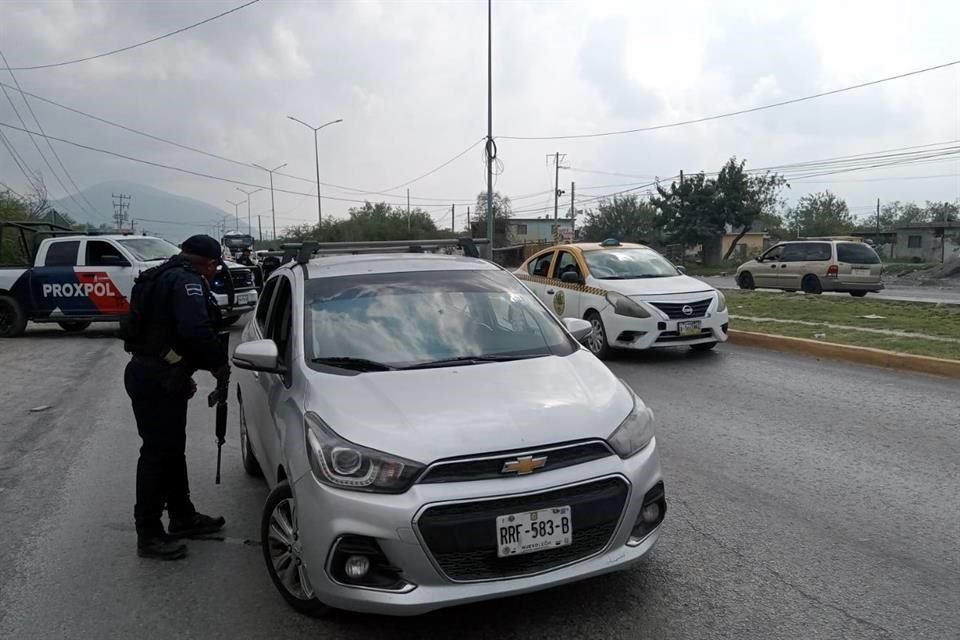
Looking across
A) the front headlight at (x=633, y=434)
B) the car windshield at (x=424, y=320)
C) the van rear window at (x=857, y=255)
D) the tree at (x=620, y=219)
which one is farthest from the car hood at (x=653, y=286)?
the tree at (x=620, y=219)

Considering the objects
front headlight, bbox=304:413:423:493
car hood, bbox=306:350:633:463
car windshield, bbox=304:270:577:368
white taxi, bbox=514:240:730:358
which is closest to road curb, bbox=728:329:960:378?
white taxi, bbox=514:240:730:358

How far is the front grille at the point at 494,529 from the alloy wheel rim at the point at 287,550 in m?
0.68

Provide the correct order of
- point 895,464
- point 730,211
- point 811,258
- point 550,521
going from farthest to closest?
1. point 730,211
2. point 811,258
3. point 895,464
4. point 550,521

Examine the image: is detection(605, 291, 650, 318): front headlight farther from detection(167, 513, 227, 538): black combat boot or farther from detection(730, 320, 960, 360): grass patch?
detection(167, 513, 227, 538): black combat boot

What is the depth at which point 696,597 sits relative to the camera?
11.0 feet

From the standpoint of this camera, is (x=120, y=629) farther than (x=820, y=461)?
No

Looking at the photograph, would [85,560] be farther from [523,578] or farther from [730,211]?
[730,211]

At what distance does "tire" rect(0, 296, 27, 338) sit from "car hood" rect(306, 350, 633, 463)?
1403 cm

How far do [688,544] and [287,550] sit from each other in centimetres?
209

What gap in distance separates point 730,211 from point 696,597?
1916 inches

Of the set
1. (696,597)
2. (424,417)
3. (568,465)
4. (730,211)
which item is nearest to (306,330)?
(424,417)

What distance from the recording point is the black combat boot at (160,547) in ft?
13.2

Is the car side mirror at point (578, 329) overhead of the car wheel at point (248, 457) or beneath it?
overhead

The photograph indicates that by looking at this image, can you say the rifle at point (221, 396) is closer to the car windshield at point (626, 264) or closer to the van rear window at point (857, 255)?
the car windshield at point (626, 264)
